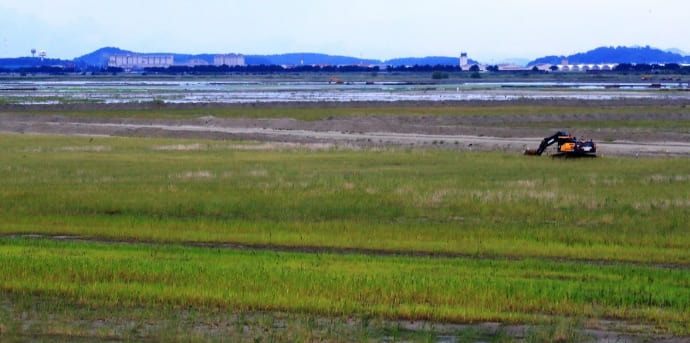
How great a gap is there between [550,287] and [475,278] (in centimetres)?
138

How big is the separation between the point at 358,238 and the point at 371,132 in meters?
42.4

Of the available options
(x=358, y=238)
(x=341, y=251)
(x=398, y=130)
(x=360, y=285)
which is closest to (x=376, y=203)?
(x=358, y=238)

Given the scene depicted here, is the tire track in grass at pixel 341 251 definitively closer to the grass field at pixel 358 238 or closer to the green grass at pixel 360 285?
the grass field at pixel 358 238

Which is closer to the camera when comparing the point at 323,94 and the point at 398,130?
the point at 398,130

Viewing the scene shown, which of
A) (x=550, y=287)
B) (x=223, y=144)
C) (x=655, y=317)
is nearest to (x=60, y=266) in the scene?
(x=550, y=287)

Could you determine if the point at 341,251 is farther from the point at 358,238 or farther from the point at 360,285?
the point at 360,285

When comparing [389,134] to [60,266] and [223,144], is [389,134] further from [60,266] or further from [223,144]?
[60,266]

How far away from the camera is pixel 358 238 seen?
76.5 ft

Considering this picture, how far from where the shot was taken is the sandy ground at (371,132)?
5378 cm

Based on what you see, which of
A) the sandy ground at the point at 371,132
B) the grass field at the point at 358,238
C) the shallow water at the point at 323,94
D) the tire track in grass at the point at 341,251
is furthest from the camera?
the shallow water at the point at 323,94

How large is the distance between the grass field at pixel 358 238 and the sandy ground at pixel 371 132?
10597mm

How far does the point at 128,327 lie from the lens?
46.4 feet

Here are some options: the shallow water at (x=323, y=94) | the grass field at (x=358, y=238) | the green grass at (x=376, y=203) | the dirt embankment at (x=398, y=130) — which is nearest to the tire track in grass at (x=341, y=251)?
the grass field at (x=358, y=238)

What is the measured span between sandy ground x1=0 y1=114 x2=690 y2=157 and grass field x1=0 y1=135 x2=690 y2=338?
1060 centimetres
